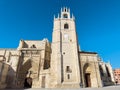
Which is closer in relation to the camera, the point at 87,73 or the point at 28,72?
the point at 87,73

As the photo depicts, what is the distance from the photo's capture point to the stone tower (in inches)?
820

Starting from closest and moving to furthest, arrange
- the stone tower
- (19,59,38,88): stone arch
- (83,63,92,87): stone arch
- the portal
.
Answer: the stone tower → the portal → (83,63,92,87): stone arch → (19,59,38,88): stone arch

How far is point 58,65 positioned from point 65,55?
282 centimetres

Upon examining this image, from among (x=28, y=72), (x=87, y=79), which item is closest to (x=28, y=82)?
(x=28, y=72)

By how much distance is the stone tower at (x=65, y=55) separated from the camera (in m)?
20.8

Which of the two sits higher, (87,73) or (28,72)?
(28,72)

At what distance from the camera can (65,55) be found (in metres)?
23.3

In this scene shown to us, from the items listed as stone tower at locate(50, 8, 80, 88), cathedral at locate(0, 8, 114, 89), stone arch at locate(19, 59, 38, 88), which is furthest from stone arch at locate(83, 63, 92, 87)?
stone arch at locate(19, 59, 38, 88)

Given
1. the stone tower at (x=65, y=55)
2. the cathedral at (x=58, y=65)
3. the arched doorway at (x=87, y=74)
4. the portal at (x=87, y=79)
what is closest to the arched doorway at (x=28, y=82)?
the cathedral at (x=58, y=65)

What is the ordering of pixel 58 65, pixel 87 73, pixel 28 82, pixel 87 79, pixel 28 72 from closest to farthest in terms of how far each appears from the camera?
pixel 58 65 → pixel 87 79 → pixel 87 73 → pixel 28 82 → pixel 28 72

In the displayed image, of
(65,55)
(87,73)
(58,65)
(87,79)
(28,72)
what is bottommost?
(87,79)

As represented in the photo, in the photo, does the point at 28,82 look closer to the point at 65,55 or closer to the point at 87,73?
the point at 65,55

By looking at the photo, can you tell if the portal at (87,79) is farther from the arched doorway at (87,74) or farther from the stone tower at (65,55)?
the stone tower at (65,55)

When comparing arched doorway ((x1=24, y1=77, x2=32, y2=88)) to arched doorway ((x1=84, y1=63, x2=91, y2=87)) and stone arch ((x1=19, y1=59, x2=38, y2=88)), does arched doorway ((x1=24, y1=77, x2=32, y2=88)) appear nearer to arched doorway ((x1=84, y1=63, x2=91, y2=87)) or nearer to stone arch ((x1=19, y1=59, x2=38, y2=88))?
stone arch ((x1=19, y1=59, x2=38, y2=88))
